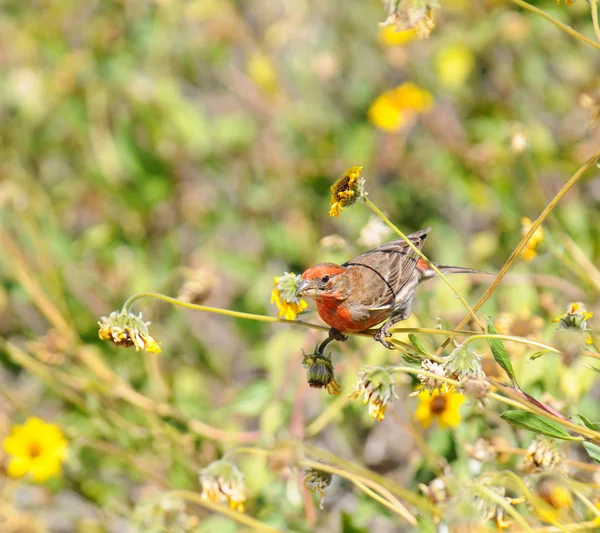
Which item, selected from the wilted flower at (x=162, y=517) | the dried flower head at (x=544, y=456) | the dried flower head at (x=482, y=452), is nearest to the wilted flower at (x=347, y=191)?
the dried flower head at (x=544, y=456)

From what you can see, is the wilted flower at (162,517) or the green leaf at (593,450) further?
the wilted flower at (162,517)

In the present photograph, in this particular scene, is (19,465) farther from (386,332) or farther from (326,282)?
(386,332)

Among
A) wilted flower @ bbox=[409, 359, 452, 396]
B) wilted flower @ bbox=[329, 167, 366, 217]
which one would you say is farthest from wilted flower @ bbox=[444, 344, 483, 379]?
wilted flower @ bbox=[329, 167, 366, 217]

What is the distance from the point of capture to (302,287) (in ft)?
7.54

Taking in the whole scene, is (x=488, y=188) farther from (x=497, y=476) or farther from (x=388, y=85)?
(x=497, y=476)

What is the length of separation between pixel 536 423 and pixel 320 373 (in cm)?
60

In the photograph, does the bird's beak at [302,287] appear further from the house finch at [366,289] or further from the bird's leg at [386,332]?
the bird's leg at [386,332]

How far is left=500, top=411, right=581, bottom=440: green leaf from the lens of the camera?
189cm

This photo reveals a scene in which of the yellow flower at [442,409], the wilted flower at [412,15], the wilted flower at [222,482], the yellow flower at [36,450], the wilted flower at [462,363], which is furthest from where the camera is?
the yellow flower at [36,450]

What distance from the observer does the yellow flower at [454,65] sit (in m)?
5.46

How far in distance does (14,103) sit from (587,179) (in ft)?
14.1

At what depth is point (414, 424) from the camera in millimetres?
2957

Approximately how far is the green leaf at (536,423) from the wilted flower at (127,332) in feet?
3.06

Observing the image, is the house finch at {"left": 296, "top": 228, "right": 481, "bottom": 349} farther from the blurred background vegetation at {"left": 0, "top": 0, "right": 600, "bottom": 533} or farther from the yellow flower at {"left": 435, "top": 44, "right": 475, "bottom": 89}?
the yellow flower at {"left": 435, "top": 44, "right": 475, "bottom": 89}
